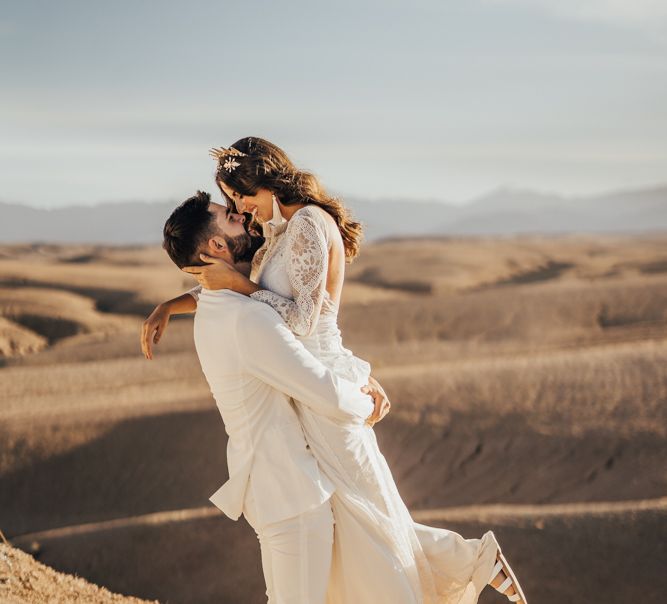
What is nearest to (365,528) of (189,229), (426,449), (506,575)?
(506,575)

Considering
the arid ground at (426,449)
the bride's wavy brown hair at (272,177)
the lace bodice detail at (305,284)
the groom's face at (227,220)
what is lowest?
the arid ground at (426,449)

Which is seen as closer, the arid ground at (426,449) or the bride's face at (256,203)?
the bride's face at (256,203)

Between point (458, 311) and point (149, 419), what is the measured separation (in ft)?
46.1

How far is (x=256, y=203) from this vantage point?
13.8ft

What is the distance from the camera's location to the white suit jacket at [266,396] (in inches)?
149

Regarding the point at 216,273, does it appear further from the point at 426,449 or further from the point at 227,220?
the point at 426,449

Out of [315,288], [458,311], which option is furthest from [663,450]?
[458,311]

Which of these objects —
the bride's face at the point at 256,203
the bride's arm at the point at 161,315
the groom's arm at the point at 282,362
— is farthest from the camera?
the bride's arm at the point at 161,315

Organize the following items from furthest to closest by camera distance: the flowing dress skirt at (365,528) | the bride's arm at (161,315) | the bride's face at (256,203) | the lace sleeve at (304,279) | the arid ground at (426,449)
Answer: the arid ground at (426,449) < the bride's arm at (161,315) < the bride's face at (256,203) < the flowing dress skirt at (365,528) < the lace sleeve at (304,279)

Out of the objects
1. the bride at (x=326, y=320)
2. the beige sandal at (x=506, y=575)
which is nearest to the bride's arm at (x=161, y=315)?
the bride at (x=326, y=320)

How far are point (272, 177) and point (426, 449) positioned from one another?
11171mm

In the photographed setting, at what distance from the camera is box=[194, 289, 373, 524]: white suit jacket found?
379 cm

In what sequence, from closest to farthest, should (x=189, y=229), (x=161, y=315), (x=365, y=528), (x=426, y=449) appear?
(x=189, y=229)
(x=365, y=528)
(x=161, y=315)
(x=426, y=449)

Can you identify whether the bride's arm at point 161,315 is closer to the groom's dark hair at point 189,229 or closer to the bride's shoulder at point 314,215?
the groom's dark hair at point 189,229
